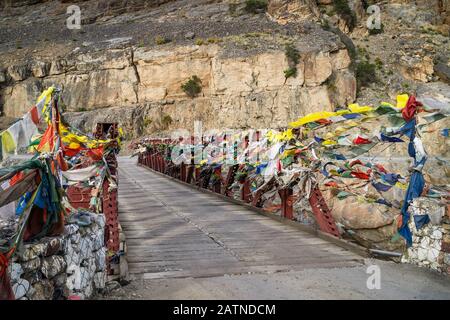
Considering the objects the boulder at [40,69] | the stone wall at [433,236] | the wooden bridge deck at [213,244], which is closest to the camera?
the stone wall at [433,236]

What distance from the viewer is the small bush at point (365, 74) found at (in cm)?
4497

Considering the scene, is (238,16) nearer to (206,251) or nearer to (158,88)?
(158,88)

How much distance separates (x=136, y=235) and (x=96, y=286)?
2974 millimetres

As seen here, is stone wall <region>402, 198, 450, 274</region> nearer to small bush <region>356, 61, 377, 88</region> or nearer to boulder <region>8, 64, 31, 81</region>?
small bush <region>356, 61, 377, 88</region>

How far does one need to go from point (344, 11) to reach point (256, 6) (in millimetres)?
10405

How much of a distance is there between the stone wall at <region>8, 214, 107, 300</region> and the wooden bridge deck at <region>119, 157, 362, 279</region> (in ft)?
3.06

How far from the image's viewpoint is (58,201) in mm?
3951

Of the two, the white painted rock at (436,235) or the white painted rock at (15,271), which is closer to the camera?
the white painted rock at (15,271)

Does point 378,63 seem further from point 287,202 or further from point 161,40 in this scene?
point 287,202

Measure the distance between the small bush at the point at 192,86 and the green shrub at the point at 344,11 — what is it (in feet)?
65.2

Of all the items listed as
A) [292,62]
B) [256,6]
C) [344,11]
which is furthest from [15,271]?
[344,11]

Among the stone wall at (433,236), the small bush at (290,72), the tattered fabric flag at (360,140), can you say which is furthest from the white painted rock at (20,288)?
the small bush at (290,72)

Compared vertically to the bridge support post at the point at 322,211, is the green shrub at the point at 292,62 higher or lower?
higher

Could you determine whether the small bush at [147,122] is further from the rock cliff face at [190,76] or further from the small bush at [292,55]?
the small bush at [292,55]
